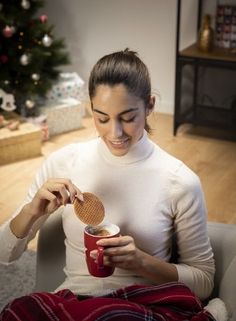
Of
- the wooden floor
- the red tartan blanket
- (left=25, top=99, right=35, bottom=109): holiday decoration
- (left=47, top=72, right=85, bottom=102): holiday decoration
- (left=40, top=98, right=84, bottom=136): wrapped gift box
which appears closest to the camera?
the red tartan blanket

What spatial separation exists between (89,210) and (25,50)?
92.3 inches

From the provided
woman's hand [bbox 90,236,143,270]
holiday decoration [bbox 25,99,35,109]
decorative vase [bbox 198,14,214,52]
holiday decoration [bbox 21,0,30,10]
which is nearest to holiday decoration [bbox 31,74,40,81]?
holiday decoration [bbox 25,99,35,109]

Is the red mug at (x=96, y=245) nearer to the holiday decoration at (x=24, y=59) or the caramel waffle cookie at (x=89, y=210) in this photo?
the caramel waffle cookie at (x=89, y=210)

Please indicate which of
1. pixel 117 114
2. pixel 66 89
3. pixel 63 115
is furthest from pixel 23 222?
pixel 66 89

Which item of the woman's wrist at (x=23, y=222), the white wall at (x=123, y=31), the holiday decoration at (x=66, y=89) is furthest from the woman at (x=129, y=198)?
the white wall at (x=123, y=31)

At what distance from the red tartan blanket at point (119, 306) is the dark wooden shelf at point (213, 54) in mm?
2279

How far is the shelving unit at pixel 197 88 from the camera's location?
129 inches

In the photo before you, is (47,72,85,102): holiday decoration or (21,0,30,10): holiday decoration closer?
(21,0,30,10): holiday decoration

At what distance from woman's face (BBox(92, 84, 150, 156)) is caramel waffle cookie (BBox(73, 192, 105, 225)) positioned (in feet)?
0.45

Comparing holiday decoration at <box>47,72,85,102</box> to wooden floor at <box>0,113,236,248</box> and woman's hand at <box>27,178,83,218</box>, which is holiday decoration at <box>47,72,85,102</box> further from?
woman's hand at <box>27,178,83,218</box>

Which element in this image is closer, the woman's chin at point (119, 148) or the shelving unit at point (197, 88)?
the woman's chin at point (119, 148)

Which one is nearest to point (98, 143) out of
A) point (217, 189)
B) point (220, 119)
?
point (217, 189)

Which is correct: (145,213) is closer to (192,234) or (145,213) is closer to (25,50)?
(192,234)

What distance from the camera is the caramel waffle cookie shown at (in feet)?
3.91
